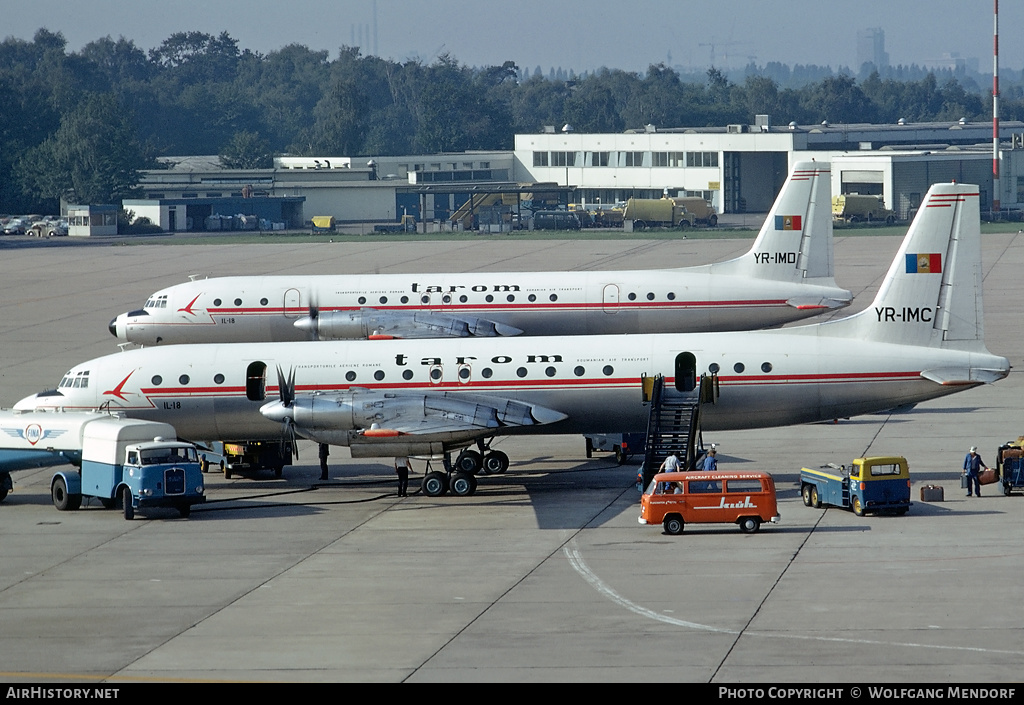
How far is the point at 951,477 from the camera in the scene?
37.3 metres

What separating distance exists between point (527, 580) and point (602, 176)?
14059 centimetres

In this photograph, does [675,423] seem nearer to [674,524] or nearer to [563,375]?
[563,375]

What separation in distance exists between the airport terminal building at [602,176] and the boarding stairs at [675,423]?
105m

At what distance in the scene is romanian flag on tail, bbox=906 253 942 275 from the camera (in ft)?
121

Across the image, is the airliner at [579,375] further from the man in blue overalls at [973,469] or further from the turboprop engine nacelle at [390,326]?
the turboprop engine nacelle at [390,326]

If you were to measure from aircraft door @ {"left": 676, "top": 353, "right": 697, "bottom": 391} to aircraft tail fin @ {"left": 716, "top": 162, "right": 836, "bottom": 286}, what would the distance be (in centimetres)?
1810

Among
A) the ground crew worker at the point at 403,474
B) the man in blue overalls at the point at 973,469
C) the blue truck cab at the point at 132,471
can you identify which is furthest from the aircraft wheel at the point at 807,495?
the blue truck cab at the point at 132,471

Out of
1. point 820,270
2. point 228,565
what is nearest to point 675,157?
point 820,270

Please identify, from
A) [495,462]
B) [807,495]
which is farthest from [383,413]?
[807,495]

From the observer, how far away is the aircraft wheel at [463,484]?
3694 centimetres

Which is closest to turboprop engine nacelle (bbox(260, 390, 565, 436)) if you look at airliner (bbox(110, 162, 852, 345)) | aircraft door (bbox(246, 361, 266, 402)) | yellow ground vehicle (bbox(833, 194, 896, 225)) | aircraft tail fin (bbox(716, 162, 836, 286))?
aircraft door (bbox(246, 361, 266, 402))

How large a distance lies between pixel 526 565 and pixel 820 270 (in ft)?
95.9

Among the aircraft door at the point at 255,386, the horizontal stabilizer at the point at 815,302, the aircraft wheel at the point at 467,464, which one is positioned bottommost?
the aircraft wheel at the point at 467,464
